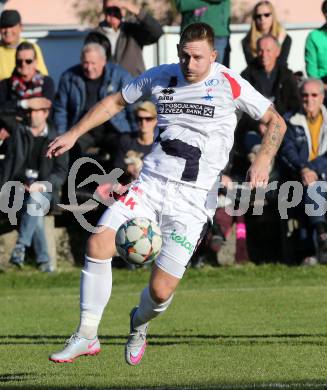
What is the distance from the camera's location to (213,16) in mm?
15281

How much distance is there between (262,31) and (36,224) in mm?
3926

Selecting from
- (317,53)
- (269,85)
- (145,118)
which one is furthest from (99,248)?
(317,53)

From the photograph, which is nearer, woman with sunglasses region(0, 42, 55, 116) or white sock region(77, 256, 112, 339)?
white sock region(77, 256, 112, 339)

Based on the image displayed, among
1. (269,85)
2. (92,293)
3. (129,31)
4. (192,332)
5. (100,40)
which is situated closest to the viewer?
(92,293)

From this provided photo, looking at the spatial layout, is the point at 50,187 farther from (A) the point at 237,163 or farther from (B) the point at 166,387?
(B) the point at 166,387

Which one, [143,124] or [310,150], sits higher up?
[143,124]

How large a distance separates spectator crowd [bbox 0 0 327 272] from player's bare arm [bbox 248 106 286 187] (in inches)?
225

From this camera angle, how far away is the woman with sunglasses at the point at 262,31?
49.8ft

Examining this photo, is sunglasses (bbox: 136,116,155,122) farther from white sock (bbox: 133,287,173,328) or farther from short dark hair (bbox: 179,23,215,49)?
white sock (bbox: 133,287,173,328)

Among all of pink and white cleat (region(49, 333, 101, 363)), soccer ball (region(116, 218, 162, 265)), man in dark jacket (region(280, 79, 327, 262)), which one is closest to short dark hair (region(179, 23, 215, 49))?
soccer ball (region(116, 218, 162, 265))

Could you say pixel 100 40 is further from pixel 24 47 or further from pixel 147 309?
pixel 147 309

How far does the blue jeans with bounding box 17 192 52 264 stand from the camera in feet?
48.1

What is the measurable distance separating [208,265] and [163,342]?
529 centimetres

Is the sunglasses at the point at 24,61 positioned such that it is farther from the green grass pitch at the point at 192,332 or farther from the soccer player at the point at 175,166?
the soccer player at the point at 175,166
